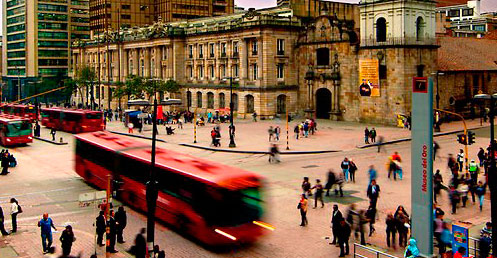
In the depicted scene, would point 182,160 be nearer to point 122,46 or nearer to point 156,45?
point 156,45

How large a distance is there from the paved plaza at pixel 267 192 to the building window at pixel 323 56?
14.2 metres

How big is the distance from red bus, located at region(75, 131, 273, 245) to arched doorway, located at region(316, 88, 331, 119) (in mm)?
45599

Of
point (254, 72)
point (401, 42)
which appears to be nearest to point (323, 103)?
point (254, 72)

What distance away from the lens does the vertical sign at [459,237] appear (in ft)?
56.6

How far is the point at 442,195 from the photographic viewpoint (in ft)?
89.4

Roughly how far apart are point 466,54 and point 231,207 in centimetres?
6325

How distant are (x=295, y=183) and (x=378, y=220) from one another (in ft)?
26.5

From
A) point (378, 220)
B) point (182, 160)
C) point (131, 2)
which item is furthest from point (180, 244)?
point (131, 2)

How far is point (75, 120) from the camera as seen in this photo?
57531 millimetres

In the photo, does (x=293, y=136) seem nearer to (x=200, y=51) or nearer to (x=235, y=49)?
(x=235, y=49)

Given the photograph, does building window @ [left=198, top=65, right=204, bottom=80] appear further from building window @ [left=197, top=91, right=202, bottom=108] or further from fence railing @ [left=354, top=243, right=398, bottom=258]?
fence railing @ [left=354, top=243, right=398, bottom=258]

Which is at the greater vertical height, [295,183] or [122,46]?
[122,46]

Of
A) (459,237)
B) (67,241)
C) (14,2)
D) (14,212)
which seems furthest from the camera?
(14,2)

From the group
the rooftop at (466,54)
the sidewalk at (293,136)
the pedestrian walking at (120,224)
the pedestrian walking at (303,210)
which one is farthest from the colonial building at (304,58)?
the pedestrian walking at (120,224)
